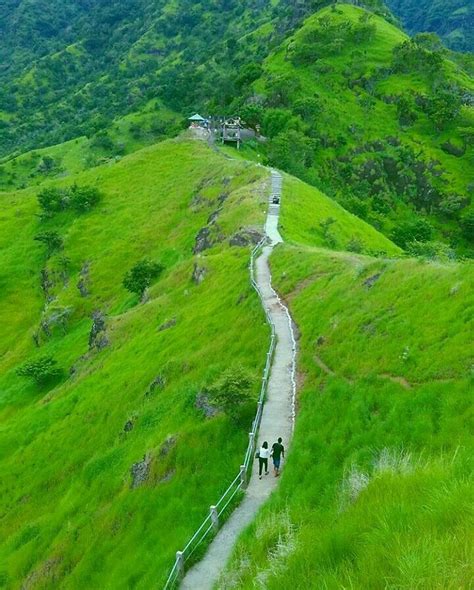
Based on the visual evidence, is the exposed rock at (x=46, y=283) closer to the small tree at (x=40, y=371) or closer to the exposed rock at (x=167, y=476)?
the small tree at (x=40, y=371)

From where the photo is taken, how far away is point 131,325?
5322cm

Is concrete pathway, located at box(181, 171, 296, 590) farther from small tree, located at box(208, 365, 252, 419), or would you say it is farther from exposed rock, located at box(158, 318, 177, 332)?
exposed rock, located at box(158, 318, 177, 332)

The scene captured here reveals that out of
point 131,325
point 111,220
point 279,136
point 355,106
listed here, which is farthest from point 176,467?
point 355,106

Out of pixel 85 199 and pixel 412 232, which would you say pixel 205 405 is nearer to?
pixel 85 199

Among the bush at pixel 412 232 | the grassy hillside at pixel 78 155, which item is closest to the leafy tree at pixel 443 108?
the bush at pixel 412 232

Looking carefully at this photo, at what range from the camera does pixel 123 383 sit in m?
41.0

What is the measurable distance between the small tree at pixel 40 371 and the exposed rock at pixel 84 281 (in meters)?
18.0

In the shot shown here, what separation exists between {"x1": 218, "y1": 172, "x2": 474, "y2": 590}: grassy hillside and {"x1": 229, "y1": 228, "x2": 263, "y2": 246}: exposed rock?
52.6 ft

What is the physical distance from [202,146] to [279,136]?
1513cm

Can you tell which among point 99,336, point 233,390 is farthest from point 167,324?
point 233,390

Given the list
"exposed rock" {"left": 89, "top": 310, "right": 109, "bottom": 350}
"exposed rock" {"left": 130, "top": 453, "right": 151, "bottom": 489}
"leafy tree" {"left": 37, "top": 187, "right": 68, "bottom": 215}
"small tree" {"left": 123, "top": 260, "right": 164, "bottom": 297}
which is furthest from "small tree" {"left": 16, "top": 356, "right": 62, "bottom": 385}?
"leafy tree" {"left": 37, "top": 187, "right": 68, "bottom": 215}

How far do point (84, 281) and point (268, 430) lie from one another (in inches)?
2425

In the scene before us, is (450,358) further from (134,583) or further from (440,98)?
(440,98)

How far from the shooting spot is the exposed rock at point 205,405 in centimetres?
2716
